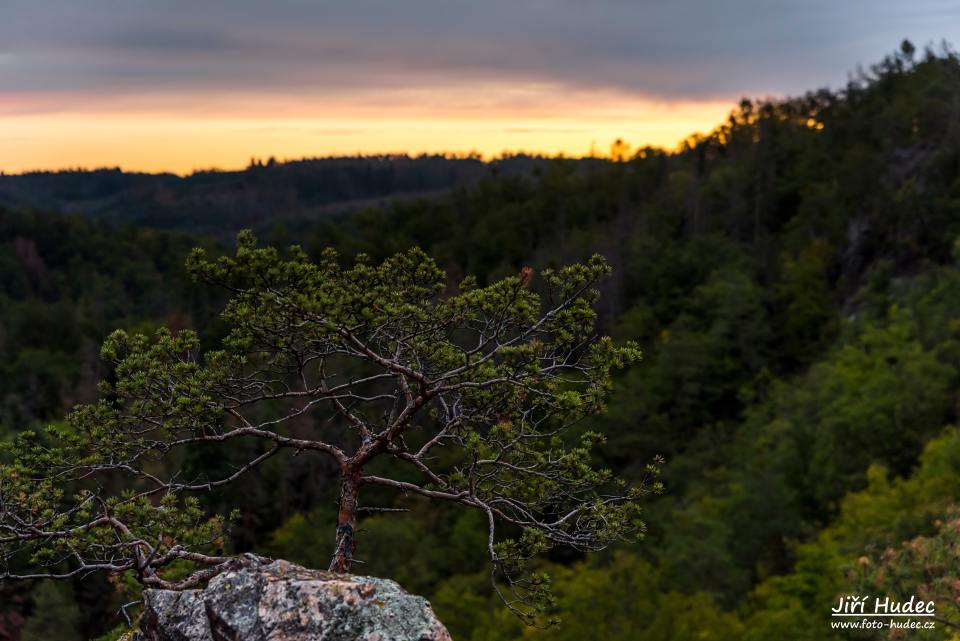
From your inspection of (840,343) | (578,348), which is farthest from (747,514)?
(578,348)

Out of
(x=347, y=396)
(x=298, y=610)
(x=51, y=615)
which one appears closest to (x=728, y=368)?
(x=51, y=615)

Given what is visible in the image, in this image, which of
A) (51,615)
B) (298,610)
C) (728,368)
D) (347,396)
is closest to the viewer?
(298,610)

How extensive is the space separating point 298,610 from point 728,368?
8184 centimetres

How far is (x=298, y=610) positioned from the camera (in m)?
8.84

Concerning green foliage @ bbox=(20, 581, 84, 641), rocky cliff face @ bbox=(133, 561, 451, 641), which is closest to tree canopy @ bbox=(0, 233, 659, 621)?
rocky cliff face @ bbox=(133, 561, 451, 641)

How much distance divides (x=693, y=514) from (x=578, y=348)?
46453 millimetres

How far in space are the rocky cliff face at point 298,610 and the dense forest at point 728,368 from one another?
36.9 ft

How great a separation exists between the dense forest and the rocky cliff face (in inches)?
443

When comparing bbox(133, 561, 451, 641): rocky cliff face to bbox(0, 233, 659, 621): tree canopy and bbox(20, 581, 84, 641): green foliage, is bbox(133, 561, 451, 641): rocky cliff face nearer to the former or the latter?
bbox(0, 233, 659, 621): tree canopy

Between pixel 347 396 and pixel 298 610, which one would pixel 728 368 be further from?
pixel 298 610

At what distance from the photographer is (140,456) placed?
37.1 ft

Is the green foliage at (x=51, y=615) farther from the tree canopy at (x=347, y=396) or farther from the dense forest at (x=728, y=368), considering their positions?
the tree canopy at (x=347, y=396)

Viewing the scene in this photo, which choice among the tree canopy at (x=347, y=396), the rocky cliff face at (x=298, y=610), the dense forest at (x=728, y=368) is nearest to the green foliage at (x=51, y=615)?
the dense forest at (x=728, y=368)

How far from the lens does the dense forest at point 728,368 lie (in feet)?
136
